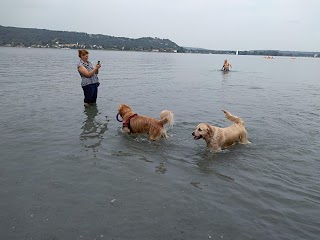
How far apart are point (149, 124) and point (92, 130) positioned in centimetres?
250

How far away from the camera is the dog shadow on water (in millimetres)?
9804

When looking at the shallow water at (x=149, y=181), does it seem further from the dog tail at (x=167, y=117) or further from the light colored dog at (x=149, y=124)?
the dog tail at (x=167, y=117)

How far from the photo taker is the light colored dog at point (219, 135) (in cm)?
898

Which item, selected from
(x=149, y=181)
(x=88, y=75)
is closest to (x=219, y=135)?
(x=149, y=181)

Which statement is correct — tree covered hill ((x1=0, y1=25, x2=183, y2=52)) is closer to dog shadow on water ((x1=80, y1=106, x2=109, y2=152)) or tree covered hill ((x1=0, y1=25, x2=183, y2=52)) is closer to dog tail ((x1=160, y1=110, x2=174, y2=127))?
dog shadow on water ((x1=80, y1=106, x2=109, y2=152))

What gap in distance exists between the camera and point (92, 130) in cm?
1130

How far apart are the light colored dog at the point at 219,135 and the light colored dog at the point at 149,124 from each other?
1045 millimetres

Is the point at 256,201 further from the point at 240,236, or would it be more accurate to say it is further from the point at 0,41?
the point at 0,41

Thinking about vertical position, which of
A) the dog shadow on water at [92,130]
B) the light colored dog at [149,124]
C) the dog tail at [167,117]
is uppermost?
the dog tail at [167,117]

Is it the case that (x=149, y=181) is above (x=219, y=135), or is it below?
below

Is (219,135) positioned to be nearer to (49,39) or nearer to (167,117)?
(167,117)

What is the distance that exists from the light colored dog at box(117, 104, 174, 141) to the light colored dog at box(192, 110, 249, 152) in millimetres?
1045

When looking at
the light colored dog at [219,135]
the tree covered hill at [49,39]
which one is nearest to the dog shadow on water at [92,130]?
the light colored dog at [219,135]

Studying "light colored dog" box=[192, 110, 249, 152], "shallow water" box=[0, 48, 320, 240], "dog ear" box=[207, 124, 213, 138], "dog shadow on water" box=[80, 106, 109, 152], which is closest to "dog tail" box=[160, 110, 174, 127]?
"shallow water" box=[0, 48, 320, 240]
